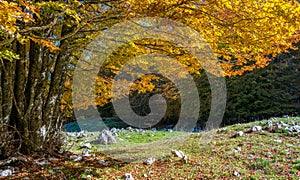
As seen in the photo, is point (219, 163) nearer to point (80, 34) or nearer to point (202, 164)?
point (202, 164)

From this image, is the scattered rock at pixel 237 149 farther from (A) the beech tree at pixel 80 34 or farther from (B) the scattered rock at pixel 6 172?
(B) the scattered rock at pixel 6 172

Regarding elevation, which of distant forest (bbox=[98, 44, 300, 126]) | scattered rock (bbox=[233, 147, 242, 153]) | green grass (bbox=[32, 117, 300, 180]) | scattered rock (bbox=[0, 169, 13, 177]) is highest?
distant forest (bbox=[98, 44, 300, 126])

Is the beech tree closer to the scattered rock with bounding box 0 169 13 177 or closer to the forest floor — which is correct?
the scattered rock with bounding box 0 169 13 177

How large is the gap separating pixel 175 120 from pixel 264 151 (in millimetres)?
14192

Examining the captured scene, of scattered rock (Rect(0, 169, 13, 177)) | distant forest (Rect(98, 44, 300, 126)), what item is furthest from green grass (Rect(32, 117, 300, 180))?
distant forest (Rect(98, 44, 300, 126))

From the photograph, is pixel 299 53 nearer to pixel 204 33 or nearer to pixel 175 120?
pixel 175 120

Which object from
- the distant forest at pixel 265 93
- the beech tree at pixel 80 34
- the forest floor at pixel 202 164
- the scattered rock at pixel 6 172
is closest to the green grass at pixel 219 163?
the forest floor at pixel 202 164

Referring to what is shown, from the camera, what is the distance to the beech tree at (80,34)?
3.72 m

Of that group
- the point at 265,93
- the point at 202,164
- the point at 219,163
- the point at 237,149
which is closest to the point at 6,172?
the point at 202,164

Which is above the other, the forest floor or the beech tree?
the beech tree

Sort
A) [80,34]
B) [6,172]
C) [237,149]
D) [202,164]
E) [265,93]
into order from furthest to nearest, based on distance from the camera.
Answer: [265,93] < [237,149] < [202,164] < [80,34] < [6,172]

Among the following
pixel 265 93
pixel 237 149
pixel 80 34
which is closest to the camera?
pixel 80 34

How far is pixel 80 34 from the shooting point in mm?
4930

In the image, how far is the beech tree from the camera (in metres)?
3.72
